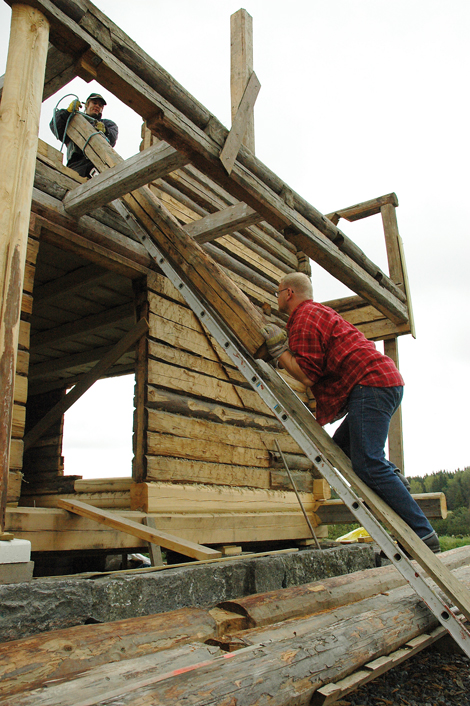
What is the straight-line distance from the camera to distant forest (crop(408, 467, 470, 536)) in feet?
103

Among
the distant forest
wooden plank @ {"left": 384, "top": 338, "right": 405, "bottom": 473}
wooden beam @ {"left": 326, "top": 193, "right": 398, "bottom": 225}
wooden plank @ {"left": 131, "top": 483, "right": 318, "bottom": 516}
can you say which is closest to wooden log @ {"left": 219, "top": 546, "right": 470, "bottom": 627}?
wooden plank @ {"left": 131, "top": 483, "right": 318, "bottom": 516}

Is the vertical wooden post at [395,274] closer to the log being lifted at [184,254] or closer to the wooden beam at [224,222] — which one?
the wooden beam at [224,222]

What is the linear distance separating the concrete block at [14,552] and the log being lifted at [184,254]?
169cm

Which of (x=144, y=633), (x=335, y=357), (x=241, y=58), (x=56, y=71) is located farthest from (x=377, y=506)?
(x=241, y=58)

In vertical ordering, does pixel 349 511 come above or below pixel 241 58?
below

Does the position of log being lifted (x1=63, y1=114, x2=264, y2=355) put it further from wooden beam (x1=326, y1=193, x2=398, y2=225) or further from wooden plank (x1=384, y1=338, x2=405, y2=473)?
wooden plank (x1=384, y1=338, x2=405, y2=473)

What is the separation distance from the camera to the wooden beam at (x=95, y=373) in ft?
15.7

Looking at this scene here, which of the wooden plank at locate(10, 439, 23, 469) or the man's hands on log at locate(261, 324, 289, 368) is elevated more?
the man's hands on log at locate(261, 324, 289, 368)

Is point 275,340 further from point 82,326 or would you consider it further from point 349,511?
point 82,326

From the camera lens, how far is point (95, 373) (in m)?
5.43

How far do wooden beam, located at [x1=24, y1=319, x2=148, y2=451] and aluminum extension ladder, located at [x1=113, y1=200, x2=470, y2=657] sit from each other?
98 cm

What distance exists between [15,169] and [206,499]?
3.42 metres

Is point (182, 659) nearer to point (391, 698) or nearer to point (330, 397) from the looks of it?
point (391, 698)

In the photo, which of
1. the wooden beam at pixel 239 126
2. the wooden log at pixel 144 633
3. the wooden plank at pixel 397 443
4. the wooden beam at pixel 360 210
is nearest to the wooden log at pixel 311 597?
the wooden log at pixel 144 633
